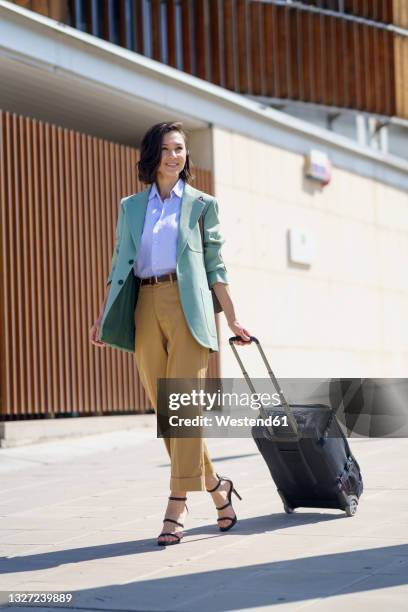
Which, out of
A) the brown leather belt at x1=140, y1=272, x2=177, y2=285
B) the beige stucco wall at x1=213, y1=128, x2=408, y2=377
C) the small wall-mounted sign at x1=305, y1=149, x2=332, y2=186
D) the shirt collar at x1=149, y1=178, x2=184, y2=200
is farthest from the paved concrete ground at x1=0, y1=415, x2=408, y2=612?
the small wall-mounted sign at x1=305, y1=149, x2=332, y2=186

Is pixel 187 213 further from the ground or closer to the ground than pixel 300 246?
closer to the ground

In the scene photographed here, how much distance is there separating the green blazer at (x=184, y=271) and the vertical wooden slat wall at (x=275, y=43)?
8377 millimetres

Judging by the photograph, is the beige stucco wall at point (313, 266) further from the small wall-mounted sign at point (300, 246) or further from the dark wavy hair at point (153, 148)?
the dark wavy hair at point (153, 148)

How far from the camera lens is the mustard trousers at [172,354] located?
17.6 ft

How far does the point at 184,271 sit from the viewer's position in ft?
17.8

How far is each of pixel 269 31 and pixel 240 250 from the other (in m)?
3.74

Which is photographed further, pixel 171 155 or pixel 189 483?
pixel 171 155

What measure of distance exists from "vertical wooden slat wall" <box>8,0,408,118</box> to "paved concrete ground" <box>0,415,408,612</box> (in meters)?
7.61

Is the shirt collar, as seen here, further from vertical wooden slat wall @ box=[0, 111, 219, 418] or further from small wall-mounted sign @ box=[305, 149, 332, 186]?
small wall-mounted sign @ box=[305, 149, 332, 186]

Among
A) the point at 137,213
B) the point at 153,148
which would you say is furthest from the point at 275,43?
the point at 137,213

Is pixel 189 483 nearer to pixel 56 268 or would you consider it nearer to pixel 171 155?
pixel 171 155

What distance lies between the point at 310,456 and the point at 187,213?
4.52 ft

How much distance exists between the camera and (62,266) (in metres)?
13.0

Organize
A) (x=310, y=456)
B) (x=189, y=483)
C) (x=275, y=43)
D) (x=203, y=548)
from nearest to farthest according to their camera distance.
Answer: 1. (x=203, y=548)
2. (x=189, y=483)
3. (x=310, y=456)
4. (x=275, y=43)
